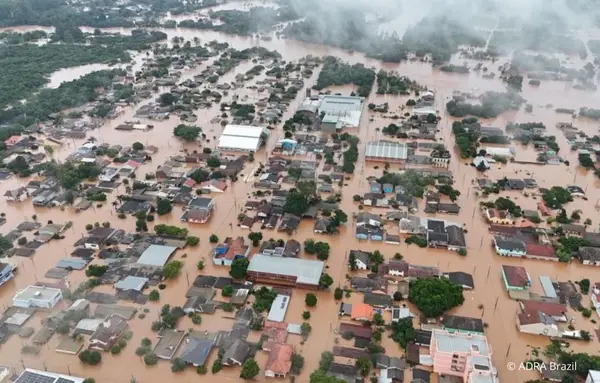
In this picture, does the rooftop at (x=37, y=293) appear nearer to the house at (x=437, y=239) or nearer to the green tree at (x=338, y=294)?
the green tree at (x=338, y=294)

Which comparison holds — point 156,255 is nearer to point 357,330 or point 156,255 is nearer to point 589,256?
point 357,330

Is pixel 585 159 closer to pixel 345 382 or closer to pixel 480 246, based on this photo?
pixel 480 246

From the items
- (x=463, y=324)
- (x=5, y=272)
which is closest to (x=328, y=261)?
(x=463, y=324)

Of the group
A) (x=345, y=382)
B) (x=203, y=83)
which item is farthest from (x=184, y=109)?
(x=345, y=382)

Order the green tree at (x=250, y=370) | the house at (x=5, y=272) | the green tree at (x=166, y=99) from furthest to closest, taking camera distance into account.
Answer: the green tree at (x=166, y=99) → the house at (x=5, y=272) → the green tree at (x=250, y=370)

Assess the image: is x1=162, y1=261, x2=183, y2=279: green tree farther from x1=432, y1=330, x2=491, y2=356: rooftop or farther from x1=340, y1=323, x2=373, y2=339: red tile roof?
x1=432, y1=330, x2=491, y2=356: rooftop

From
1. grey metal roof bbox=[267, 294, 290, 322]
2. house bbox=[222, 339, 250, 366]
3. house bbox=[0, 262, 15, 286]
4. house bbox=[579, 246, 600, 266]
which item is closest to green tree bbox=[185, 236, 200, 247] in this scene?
grey metal roof bbox=[267, 294, 290, 322]

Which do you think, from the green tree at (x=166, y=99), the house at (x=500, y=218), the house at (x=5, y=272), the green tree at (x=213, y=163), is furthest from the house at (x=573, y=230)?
the green tree at (x=166, y=99)

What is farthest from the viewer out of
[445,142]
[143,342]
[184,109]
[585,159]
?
[184,109]
